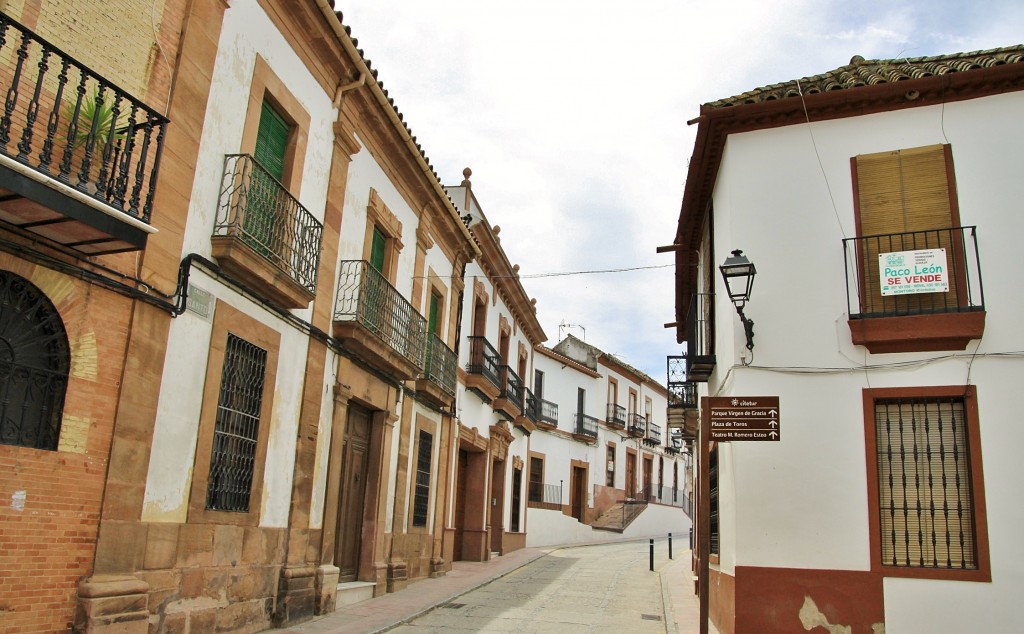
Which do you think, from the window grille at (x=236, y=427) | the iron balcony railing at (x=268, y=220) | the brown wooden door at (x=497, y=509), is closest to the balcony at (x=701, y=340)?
the iron balcony railing at (x=268, y=220)

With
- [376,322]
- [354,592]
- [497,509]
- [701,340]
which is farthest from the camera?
[497,509]

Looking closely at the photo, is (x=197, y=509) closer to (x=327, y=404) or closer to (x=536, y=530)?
(x=327, y=404)

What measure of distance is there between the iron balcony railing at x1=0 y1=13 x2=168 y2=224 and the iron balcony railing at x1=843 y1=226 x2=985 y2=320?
6.40m

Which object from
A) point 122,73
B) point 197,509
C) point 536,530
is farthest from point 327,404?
point 536,530

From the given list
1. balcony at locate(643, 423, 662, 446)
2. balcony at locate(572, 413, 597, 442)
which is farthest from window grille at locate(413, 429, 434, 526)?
balcony at locate(643, 423, 662, 446)

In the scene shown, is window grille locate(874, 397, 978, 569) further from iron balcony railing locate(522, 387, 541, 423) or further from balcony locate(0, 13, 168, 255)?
iron balcony railing locate(522, 387, 541, 423)

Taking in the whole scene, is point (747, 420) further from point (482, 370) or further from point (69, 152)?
point (482, 370)

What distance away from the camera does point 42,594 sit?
550 centimetres

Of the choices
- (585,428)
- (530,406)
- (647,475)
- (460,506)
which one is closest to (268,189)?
(460,506)

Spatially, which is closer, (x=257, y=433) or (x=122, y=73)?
(x=122, y=73)

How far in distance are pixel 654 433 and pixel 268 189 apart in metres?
31.9

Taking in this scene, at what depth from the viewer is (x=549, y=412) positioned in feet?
92.6

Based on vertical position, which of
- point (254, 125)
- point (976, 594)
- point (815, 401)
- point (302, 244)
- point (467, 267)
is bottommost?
point (976, 594)

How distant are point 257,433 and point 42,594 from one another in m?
2.96
